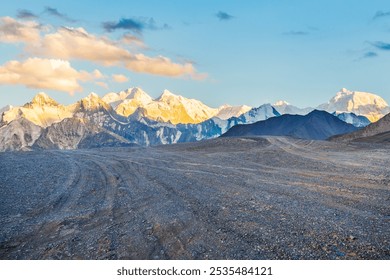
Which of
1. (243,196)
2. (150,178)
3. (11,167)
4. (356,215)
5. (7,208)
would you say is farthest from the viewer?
(11,167)

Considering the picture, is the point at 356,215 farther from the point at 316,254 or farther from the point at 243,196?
the point at 243,196

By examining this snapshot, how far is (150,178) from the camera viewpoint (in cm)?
1909

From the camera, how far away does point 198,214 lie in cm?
1161

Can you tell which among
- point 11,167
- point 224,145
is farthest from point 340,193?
point 224,145

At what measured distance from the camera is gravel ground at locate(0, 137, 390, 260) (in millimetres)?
8680

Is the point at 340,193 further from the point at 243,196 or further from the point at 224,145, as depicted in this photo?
the point at 224,145

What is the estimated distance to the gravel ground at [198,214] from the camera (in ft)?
28.5

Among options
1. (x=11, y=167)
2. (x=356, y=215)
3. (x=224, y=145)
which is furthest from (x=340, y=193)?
(x=224, y=145)

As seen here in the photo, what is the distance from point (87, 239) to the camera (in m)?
9.60

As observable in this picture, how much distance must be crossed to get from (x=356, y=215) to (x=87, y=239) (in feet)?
27.6
